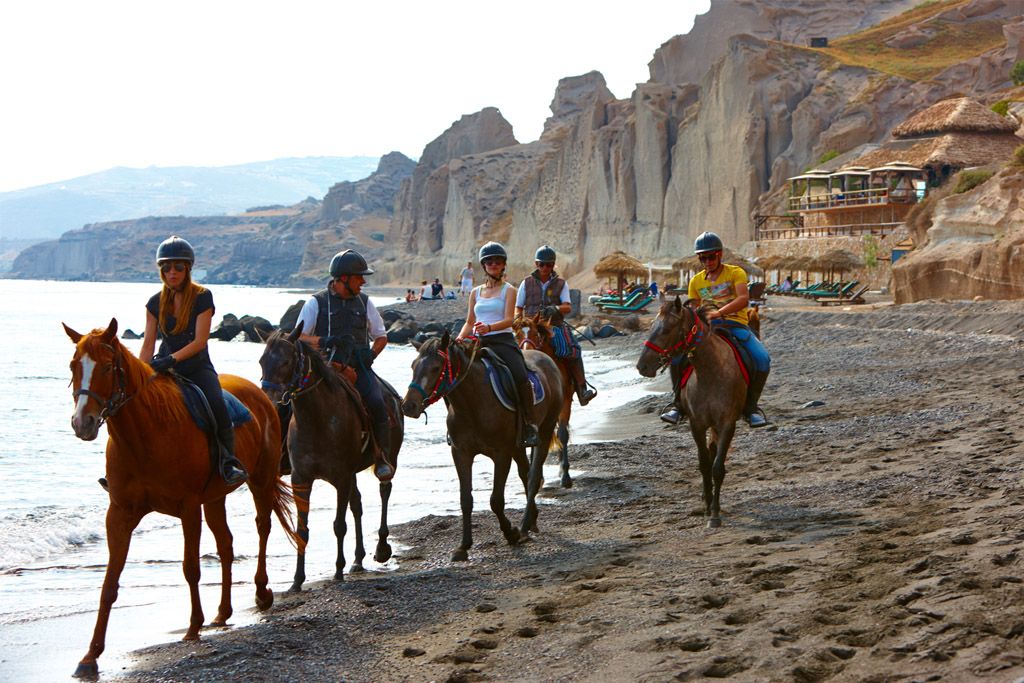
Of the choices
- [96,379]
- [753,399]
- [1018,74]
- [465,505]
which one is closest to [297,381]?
[465,505]

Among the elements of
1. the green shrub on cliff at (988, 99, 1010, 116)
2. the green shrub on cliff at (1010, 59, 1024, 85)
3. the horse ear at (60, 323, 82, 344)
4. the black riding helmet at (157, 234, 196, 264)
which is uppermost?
the green shrub on cliff at (1010, 59, 1024, 85)

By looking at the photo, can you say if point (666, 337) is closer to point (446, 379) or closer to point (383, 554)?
point (446, 379)

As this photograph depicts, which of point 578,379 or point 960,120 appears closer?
point 578,379

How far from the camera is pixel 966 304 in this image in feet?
97.1

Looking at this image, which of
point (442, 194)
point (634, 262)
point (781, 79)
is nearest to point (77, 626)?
point (634, 262)

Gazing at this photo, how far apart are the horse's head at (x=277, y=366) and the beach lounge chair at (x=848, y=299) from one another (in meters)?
39.2

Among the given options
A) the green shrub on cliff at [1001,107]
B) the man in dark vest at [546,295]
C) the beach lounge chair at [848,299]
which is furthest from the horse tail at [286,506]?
the green shrub on cliff at [1001,107]

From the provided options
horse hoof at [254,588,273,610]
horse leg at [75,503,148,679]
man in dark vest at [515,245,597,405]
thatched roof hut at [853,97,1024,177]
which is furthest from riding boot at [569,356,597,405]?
thatched roof hut at [853,97,1024,177]

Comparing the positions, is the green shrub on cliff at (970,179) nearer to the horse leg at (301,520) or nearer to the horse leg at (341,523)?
the horse leg at (341,523)

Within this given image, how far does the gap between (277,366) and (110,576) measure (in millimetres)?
2290

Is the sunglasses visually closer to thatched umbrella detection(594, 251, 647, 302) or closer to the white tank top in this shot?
the white tank top

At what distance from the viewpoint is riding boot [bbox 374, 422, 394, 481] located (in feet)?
31.3

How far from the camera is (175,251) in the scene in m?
7.53

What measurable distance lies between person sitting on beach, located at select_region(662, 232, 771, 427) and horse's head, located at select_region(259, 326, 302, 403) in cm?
363
